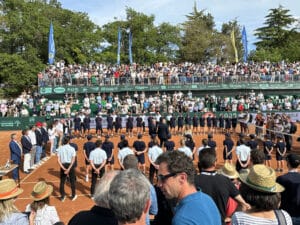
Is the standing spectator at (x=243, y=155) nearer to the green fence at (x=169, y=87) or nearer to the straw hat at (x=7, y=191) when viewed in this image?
the straw hat at (x=7, y=191)

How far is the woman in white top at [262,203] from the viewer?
3.29 m

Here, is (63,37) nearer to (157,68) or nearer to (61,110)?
(157,68)

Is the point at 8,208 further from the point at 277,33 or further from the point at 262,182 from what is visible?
the point at 277,33

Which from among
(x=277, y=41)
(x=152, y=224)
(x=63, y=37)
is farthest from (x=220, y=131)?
(x=277, y=41)

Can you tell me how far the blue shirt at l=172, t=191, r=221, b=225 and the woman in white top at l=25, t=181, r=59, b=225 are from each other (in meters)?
2.45

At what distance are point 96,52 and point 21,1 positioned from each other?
1320cm

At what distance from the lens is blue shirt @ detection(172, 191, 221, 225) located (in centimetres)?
288

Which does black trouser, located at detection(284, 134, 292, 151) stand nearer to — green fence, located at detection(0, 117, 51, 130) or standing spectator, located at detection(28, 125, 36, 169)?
standing spectator, located at detection(28, 125, 36, 169)

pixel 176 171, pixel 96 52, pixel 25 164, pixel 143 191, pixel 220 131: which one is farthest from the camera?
pixel 96 52

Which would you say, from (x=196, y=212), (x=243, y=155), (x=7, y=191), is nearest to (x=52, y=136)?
(x=243, y=155)

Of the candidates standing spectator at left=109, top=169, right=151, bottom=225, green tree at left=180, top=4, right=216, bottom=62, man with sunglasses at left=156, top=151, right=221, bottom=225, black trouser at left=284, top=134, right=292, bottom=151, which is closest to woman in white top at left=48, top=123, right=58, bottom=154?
black trouser at left=284, top=134, right=292, bottom=151

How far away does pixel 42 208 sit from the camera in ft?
16.2

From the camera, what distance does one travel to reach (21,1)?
48.1 meters

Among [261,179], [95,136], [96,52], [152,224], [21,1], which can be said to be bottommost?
[95,136]
